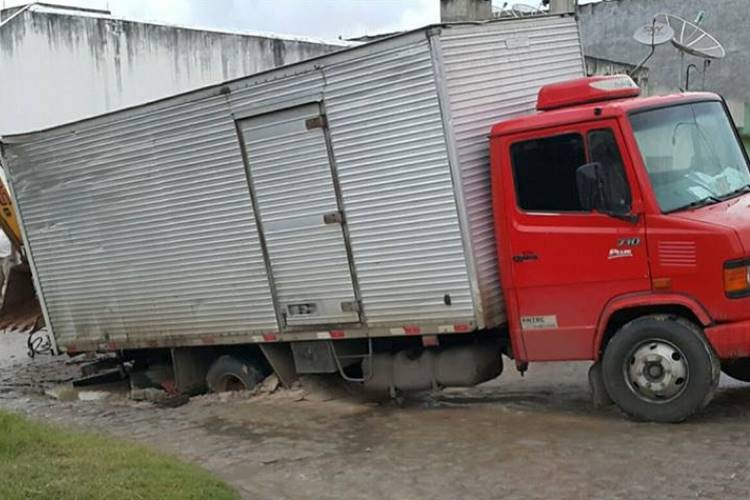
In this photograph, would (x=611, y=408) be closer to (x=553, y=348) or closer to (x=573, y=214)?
A: (x=553, y=348)

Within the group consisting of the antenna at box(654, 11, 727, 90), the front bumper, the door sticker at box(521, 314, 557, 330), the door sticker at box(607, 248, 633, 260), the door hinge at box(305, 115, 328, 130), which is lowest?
the front bumper

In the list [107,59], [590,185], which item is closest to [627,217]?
[590,185]

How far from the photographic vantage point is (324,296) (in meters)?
8.93

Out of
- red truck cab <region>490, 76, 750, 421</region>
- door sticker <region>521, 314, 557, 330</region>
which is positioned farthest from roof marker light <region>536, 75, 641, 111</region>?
door sticker <region>521, 314, 557, 330</region>

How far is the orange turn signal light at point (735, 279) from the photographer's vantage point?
6941mm

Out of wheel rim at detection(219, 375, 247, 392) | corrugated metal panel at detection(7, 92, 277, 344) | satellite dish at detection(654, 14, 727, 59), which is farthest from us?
satellite dish at detection(654, 14, 727, 59)

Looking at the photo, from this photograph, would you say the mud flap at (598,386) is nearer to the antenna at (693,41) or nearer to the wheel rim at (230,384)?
the wheel rim at (230,384)

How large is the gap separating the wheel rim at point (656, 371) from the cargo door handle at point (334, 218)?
9.01ft

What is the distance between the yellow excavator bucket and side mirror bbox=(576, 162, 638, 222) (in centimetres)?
799

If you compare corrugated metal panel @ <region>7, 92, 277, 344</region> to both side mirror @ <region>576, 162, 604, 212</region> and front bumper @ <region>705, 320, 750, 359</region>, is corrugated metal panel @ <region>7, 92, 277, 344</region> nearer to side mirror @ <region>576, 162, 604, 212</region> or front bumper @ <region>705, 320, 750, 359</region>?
side mirror @ <region>576, 162, 604, 212</region>

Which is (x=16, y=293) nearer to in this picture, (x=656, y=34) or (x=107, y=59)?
(x=107, y=59)

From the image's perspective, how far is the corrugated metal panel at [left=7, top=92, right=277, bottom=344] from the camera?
947 cm

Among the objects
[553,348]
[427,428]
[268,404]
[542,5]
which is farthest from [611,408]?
[542,5]

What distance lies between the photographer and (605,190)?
7.32 m
